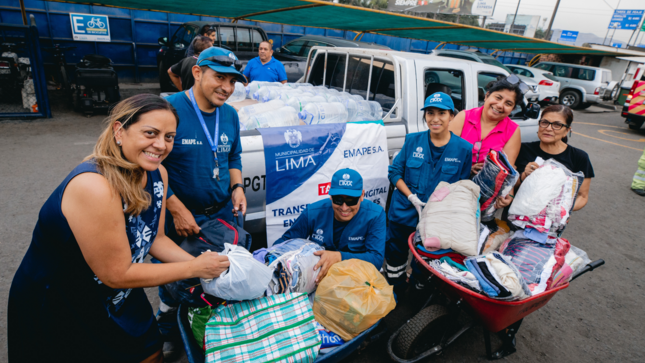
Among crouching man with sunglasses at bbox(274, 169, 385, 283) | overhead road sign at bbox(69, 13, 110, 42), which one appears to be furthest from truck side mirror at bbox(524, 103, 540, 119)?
overhead road sign at bbox(69, 13, 110, 42)

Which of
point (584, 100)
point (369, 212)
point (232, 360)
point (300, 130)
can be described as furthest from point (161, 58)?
point (584, 100)

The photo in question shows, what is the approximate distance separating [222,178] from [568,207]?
2.43 metres

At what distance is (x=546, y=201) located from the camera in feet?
7.84

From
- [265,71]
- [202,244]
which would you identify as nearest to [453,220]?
[202,244]

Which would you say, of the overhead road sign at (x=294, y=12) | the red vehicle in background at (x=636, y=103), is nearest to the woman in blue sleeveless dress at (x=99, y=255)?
the overhead road sign at (x=294, y=12)

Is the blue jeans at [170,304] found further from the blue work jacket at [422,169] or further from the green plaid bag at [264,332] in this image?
the blue work jacket at [422,169]

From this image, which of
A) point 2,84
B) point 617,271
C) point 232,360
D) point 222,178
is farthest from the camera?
point 2,84

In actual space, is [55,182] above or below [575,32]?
below

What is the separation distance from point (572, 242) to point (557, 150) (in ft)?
8.83

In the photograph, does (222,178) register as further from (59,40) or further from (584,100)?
(584,100)

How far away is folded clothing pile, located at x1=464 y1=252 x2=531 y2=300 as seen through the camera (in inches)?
75.6

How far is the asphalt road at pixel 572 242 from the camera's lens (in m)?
2.89

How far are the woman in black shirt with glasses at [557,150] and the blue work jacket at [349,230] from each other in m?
1.27

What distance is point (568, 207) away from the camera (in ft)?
7.93
